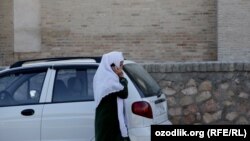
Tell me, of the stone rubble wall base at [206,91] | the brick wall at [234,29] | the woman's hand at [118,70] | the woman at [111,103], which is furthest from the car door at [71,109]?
the brick wall at [234,29]

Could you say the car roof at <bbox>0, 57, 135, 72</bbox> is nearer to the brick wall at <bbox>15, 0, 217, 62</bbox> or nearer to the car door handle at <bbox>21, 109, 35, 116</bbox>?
the car door handle at <bbox>21, 109, 35, 116</bbox>

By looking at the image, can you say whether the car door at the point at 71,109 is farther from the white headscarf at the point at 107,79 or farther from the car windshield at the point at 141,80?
the white headscarf at the point at 107,79

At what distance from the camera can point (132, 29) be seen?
16594 millimetres

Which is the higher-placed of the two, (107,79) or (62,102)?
(107,79)

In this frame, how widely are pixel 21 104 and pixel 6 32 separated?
32.9 feet

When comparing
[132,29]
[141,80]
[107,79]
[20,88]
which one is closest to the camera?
[107,79]

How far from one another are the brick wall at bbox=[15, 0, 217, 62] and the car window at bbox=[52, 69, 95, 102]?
925cm

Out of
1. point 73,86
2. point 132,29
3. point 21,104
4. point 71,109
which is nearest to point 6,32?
point 132,29

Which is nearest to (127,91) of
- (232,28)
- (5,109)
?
(5,109)

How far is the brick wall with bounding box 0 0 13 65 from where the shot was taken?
16.9m

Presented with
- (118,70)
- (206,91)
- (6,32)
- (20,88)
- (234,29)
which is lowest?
(206,91)

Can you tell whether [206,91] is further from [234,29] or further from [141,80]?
[234,29]

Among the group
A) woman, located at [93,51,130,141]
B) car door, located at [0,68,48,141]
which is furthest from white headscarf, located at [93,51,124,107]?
car door, located at [0,68,48,141]

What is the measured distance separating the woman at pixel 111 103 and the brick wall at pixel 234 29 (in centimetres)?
983
